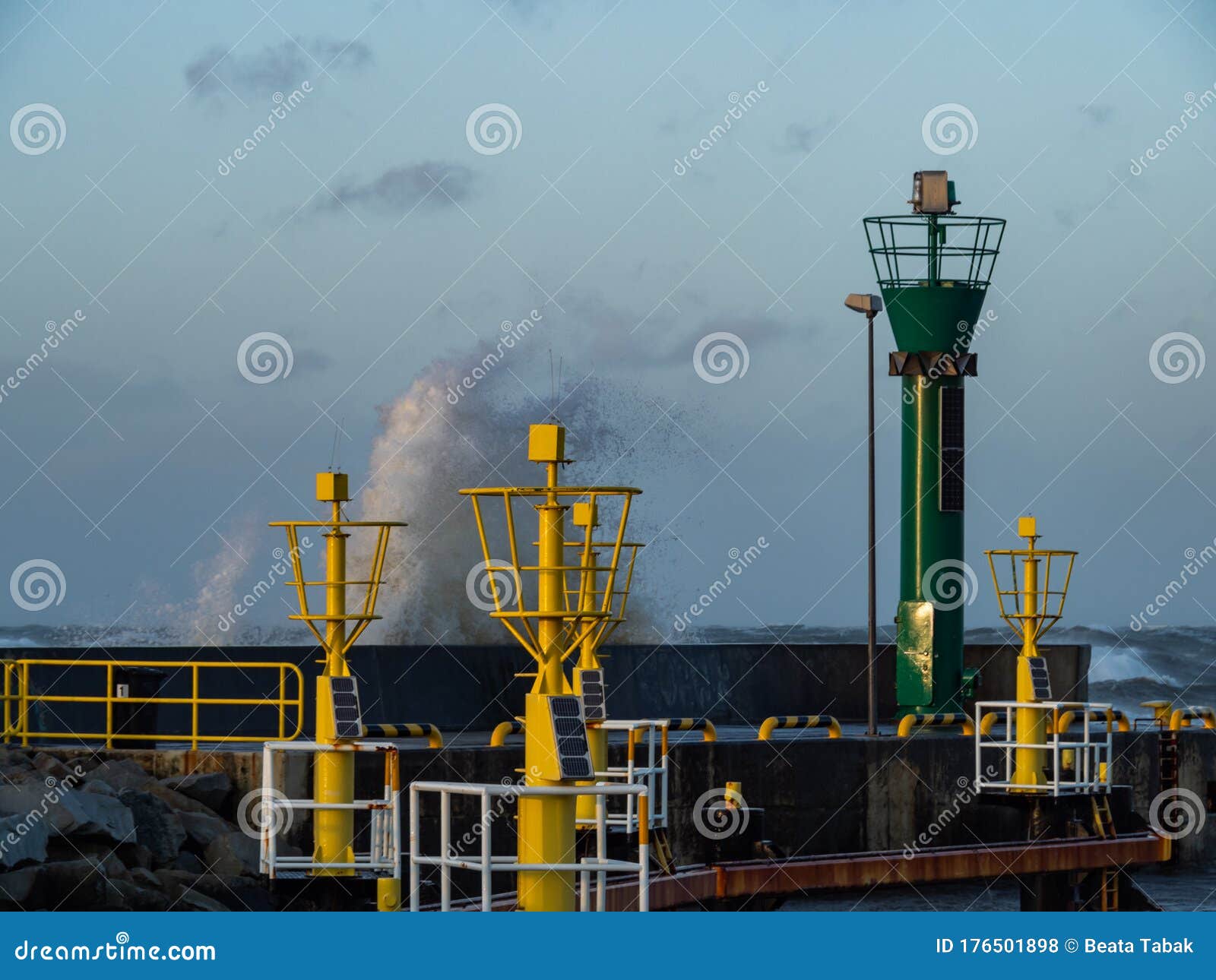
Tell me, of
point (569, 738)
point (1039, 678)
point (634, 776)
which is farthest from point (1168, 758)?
point (569, 738)

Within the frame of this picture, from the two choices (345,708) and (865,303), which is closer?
(345,708)

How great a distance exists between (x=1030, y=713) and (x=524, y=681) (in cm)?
635

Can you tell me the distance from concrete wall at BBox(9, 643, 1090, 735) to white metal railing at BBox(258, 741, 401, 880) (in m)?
5.48

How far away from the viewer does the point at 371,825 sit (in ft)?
52.2

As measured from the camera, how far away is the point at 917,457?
85.6 feet

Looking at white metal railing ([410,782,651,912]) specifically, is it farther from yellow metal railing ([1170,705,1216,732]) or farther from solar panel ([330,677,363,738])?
yellow metal railing ([1170,705,1216,732])

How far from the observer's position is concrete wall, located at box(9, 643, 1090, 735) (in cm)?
2181

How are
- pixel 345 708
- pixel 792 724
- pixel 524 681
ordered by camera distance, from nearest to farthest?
1. pixel 345 708
2. pixel 792 724
3. pixel 524 681

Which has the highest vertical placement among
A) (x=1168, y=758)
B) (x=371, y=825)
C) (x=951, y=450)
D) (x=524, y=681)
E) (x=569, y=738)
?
(x=951, y=450)

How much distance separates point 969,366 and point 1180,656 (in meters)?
47.2

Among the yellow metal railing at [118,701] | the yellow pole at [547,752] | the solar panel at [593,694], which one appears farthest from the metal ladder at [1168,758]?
the yellow pole at [547,752]

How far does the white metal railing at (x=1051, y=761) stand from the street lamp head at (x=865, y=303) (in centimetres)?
470

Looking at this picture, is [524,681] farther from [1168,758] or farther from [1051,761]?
[1168,758]

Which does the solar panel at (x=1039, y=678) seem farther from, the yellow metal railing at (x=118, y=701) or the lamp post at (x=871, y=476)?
the yellow metal railing at (x=118, y=701)
